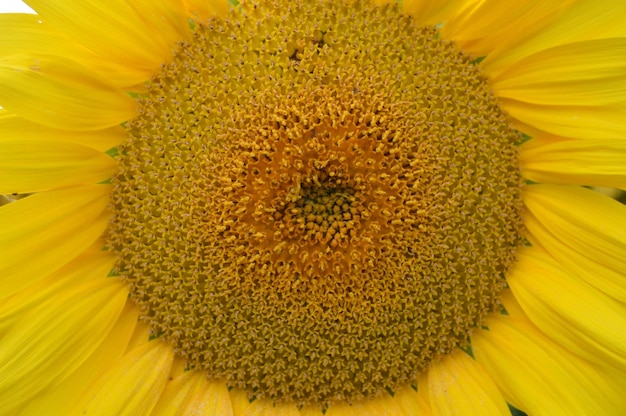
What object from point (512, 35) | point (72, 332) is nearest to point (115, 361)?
point (72, 332)

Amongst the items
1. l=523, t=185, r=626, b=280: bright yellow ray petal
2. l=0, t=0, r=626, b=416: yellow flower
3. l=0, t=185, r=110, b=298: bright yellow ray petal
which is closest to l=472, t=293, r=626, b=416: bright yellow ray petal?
l=0, t=0, r=626, b=416: yellow flower

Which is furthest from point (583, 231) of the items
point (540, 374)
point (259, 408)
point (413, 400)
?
point (259, 408)

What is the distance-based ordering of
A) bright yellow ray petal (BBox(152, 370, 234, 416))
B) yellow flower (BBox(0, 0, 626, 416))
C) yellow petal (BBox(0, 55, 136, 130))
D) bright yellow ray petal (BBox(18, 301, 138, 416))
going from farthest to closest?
bright yellow ray petal (BBox(152, 370, 234, 416))
bright yellow ray petal (BBox(18, 301, 138, 416))
yellow flower (BBox(0, 0, 626, 416))
yellow petal (BBox(0, 55, 136, 130))

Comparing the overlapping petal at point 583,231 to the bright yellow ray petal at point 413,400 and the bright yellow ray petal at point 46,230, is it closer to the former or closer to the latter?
the bright yellow ray petal at point 413,400

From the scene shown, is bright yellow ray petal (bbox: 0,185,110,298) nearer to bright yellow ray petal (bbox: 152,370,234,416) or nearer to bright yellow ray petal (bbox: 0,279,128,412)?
bright yellow ray petal (bbox: 0,279,128,412)

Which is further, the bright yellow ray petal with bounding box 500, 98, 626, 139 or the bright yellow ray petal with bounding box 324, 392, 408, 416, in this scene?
the bright yellow ray petal with bounding box 324, 392, 408, 416

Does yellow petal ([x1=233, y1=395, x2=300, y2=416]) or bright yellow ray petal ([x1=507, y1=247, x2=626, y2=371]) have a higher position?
bright yellow ray petal ([x1=507, y1=247, x2=626, y2=371])

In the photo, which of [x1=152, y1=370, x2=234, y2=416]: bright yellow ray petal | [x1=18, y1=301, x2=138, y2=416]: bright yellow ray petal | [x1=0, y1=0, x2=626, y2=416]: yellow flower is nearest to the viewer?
[x1=0, y1=0, x2=626, y2=416]: yellow flower
